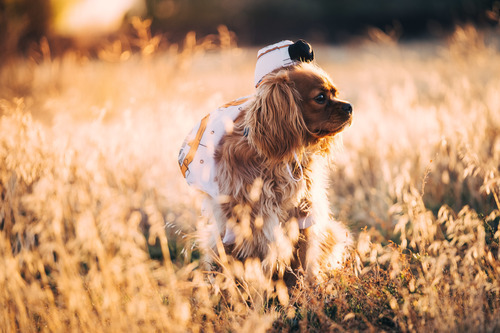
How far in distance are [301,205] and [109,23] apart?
9291 mm

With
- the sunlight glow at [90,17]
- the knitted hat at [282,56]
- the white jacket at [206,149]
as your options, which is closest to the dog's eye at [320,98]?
the knitted hat at [282,56]

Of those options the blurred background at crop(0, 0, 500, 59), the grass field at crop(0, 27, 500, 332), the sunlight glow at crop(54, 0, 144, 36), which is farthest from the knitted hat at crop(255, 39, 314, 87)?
the blurred background at crop(0, 0, 500, 59)

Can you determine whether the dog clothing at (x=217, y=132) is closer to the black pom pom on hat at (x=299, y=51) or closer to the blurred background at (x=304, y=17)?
the black pom pom on hat at (x=299, y=51)

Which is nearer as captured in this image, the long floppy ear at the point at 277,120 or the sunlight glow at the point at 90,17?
the long floppy ear at the point at 277,120

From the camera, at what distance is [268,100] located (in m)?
2.18

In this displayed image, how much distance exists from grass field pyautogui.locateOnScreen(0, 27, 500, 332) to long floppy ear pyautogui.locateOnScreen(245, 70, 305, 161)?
2.10 feet

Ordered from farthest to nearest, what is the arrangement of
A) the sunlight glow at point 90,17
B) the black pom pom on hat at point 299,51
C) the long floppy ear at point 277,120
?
the sunlight glow at point 90,17 → the black pom pom on hat at point 299,51 → the long floppy ear at point 277,120

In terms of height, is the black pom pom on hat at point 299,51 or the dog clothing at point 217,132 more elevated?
the black pom pom on hat at point 299,51

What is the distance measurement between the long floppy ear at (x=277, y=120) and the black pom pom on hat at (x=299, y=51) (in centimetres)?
15

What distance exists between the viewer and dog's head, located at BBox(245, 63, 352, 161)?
7.09 ft

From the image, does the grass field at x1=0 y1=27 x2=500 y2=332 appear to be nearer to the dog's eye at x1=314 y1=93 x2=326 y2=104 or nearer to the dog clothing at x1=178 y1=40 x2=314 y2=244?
the dog clothing at x1=178 y1=40 x2=314 y2=244

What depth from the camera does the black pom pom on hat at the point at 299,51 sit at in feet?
7.47

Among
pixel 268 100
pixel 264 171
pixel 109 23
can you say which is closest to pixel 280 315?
pixel 264 171

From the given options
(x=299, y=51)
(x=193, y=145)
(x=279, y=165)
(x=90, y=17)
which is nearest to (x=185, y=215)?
(x=193, y=145)
